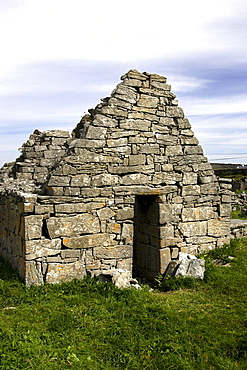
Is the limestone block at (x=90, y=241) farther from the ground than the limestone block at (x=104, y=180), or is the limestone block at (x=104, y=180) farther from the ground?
the limestone block at (x=104, y=180)

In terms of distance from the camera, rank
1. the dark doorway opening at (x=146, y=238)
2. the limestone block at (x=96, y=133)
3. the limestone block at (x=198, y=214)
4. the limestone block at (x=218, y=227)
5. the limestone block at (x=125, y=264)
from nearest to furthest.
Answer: the limestone block at (x=96, y=133) < the limestone block at (x=125, y=264) < the dark doorway opening at (x=146, y=238) < the limestone block at (x=198, y=214) < the limestone block at (x=218, y=227)

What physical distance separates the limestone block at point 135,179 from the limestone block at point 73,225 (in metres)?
1.04

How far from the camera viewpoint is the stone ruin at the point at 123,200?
670 cm

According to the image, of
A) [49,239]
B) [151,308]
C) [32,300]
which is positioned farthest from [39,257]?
[151,308]

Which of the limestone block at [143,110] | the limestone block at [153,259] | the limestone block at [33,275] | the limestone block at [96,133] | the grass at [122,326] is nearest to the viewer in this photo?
the grass at [122,326]

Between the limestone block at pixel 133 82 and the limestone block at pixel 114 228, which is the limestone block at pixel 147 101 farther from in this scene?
the limestone block at pixel 114 228

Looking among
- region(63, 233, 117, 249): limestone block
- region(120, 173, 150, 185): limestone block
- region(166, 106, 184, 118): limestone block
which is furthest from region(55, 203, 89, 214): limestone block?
region(166, 106, 184, 118): limestone block

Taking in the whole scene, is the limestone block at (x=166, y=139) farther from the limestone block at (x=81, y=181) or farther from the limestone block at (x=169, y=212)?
the limestone block at (x=81, y=181)

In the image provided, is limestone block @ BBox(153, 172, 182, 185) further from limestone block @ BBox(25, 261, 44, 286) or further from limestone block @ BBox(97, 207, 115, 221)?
limestone block @ BBox(25, 261, 44, 286)

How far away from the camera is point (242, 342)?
475cm

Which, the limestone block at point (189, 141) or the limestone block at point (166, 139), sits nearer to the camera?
the limestone block at point (166, 139)

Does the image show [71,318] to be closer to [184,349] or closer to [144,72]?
[184,349]

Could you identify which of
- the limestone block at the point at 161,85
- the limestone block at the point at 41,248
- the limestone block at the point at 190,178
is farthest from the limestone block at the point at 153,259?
the limestone block at the point at 161,85

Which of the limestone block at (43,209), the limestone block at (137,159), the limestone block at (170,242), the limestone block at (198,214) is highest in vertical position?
the limestone block at (137,159)
